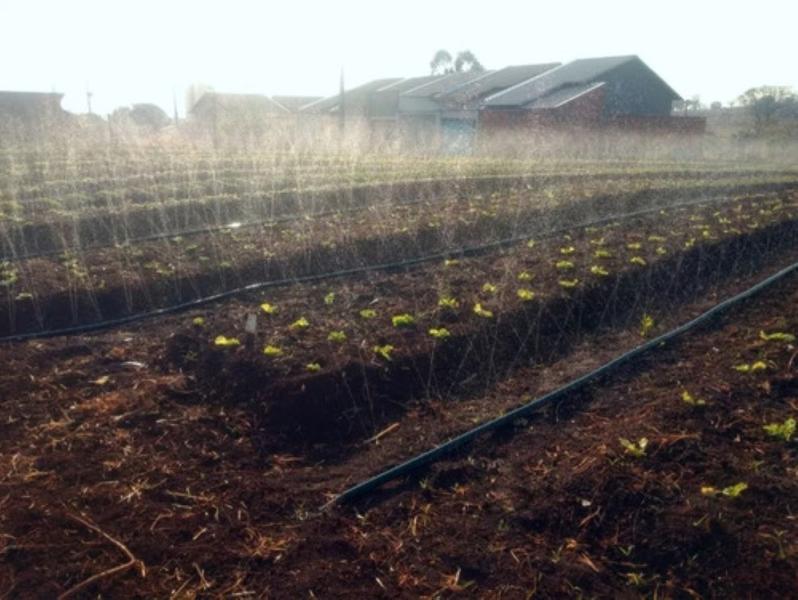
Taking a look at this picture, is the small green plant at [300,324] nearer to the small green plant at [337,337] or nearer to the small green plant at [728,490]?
the small green plant at [337,337]

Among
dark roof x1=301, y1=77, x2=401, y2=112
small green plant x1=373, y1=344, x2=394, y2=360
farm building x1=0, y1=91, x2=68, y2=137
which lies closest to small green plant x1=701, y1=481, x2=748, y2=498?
small green plant x1=373, y1=344, x2=394, y2=360

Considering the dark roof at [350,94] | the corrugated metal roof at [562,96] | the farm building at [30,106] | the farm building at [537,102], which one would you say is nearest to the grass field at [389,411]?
the corrugated metal roof at [562,96]

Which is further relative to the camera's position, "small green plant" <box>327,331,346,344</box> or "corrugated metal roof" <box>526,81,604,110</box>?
"corrugated metal roof" <box>526,81,604,110</box>

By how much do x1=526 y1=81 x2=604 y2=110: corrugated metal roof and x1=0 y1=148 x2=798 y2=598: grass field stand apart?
779 inches

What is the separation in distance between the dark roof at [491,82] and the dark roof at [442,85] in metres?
0.63

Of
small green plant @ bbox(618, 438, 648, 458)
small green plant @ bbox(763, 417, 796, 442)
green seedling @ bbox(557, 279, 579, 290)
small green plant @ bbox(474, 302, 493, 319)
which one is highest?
green seedling @ bbox(557, 279, 579, 290)

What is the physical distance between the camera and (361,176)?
14766mm

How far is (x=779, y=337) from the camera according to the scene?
4949 millimetres

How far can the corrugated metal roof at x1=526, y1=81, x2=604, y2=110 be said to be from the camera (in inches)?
1086

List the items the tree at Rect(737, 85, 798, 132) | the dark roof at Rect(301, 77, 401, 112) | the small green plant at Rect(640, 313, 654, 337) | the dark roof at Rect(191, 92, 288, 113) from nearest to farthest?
the small green plant at Rect(640, 313, 654, 337) < the tree at Rect(737, 85, 798, 132) < the dark roof at Rect(191, 92, 288, 113) < the dark roof at Rect(301, 77, 401, 112)

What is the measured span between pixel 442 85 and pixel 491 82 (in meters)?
3.86

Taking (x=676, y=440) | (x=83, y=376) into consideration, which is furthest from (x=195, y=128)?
(x=676, y=440)

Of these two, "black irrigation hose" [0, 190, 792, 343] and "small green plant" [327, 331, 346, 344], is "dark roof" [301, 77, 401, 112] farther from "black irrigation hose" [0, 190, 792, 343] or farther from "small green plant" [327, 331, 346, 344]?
"small green plant" [327, 331, 346, 344]

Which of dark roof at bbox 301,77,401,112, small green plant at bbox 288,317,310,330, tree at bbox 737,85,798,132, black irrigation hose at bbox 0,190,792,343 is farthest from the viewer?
dark roof at bbox 301,77,401,112
